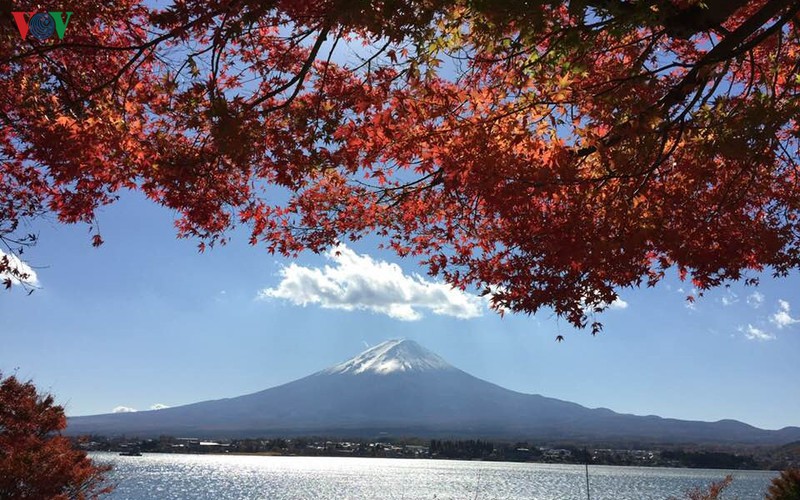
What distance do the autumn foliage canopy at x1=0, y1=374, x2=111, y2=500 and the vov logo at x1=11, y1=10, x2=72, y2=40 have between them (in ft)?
42.0

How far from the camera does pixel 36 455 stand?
50.8 feet

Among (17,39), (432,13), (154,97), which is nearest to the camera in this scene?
(432,13)

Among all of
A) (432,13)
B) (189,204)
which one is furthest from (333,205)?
(432,13)

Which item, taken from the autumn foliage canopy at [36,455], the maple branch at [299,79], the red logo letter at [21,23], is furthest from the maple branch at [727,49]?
the autumn foliage canopy at [36,455]

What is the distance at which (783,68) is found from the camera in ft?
26.5

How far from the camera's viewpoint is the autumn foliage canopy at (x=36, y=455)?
598 inches

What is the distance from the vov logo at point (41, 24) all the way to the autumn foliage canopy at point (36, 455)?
12.8 meters

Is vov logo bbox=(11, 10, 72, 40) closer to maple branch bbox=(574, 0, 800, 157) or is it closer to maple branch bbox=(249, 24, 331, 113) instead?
maple branch bbox=(249, 24, 331, 113)

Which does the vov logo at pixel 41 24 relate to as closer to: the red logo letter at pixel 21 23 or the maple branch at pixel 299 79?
the red logo letter at pixel 21 23

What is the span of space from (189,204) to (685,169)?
658 cm

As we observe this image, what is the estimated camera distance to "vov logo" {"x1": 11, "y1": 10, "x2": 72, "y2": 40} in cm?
593

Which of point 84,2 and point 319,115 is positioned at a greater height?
point 84,2

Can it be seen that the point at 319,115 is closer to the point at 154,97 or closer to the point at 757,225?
the point at 154,97

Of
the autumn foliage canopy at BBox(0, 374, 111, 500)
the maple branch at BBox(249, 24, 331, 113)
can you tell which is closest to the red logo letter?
the maple branch at BBox(249, 24, 331, 113)
